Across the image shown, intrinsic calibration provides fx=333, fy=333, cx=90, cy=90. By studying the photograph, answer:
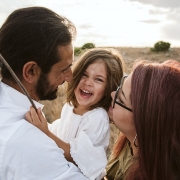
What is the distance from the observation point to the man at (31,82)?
1.75m

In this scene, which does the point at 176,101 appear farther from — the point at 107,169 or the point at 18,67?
the point at 107,169

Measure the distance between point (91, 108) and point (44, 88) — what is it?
96cm

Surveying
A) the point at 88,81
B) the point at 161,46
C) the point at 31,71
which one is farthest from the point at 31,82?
the point at 161,46

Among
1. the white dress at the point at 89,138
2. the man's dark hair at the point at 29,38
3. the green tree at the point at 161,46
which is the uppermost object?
the man's dark hair at the point at 29,38

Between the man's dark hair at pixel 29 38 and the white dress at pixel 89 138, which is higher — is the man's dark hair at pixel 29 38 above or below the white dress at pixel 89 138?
above

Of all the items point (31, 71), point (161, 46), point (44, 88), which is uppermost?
point (31, 71)

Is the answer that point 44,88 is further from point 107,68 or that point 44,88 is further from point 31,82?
point 107,68

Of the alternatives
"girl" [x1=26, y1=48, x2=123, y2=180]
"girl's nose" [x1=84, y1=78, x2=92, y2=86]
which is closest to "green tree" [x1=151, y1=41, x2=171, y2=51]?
"girl" [x1=26, y1=48, x2=123, y2=180]

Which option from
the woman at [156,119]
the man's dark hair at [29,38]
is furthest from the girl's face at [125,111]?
the man's dark hair at [29,38]

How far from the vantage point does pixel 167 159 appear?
82.3 inches

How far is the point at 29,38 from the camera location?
84.0 inches

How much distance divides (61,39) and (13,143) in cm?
86

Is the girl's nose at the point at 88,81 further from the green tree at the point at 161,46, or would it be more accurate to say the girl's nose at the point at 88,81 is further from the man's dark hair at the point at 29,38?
the green tree at the point at 161,46

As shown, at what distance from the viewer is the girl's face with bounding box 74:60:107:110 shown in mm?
3141
